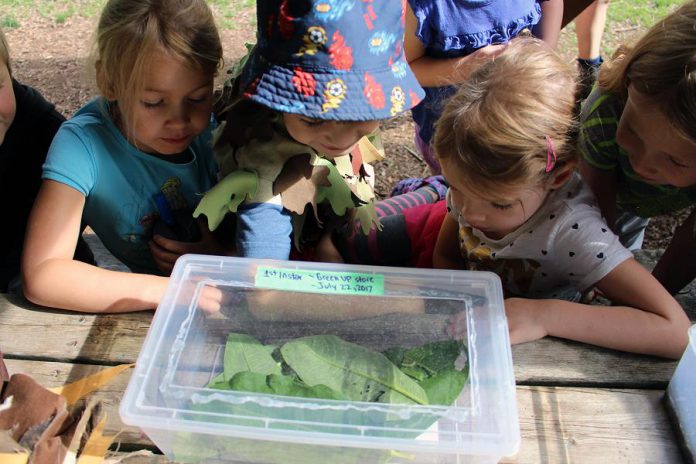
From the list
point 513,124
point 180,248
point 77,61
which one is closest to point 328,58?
point 513,124

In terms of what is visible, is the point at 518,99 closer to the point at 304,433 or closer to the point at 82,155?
the point at 304,433

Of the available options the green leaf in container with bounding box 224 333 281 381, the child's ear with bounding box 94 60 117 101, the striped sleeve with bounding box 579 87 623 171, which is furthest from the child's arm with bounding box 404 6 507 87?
the green leaf in container with bounding box 224 333 281 381

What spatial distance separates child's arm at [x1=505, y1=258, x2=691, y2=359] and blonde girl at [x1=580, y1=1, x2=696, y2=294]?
0.22 metres

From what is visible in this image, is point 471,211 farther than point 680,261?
No

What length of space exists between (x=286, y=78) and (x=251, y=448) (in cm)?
54

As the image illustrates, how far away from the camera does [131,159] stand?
3.99 ft

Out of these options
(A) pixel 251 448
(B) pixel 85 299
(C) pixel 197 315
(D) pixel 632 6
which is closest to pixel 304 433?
(A) pixel 251 448

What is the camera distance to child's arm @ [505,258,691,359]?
2.99 feet

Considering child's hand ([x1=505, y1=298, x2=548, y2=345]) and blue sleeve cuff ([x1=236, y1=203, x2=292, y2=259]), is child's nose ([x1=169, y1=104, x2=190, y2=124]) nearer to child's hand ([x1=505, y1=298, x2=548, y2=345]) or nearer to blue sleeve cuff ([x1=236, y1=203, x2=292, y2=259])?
blue sleeve cuff ([x1=236, y1=203, x2=292, y2=259])

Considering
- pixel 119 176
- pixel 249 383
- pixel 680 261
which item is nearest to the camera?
pixel 249 383

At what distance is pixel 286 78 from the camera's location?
0.94 metres

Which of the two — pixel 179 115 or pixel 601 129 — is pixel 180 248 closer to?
pixel 179 115

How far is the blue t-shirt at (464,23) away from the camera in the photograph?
1461 mm

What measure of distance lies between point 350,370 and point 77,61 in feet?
10.7
